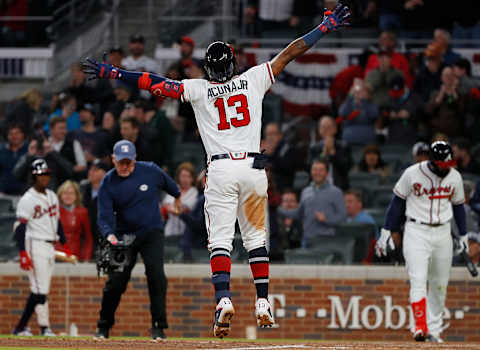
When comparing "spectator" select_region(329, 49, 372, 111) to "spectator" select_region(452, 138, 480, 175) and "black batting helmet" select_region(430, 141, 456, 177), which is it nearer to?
"spectator" select_region(452, 138, 480, 175)

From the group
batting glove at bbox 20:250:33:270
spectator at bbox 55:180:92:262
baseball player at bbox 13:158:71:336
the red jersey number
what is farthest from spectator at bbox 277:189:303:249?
the red jersey number

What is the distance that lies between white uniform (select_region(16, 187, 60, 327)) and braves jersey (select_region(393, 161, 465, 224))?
4487 mm

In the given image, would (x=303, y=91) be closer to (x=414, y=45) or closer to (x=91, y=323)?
(x=414, y=45)

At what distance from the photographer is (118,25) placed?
21234mm

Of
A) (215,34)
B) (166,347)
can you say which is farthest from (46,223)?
(215,34)

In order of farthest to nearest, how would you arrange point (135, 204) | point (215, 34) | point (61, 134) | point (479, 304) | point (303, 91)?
point (215, 34) < point (303, 91) < point (61, 134) < point (479, 304) < point (135, 204)

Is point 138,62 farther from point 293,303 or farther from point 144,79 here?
point 144,79

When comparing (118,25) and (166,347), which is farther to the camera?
(118,25)

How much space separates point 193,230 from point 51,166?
8.66ft

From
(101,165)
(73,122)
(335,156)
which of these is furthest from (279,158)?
(73,122)

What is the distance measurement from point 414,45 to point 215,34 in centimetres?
339

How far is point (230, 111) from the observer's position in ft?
32.2

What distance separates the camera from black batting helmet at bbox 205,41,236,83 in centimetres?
983

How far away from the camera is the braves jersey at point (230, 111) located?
977cm
